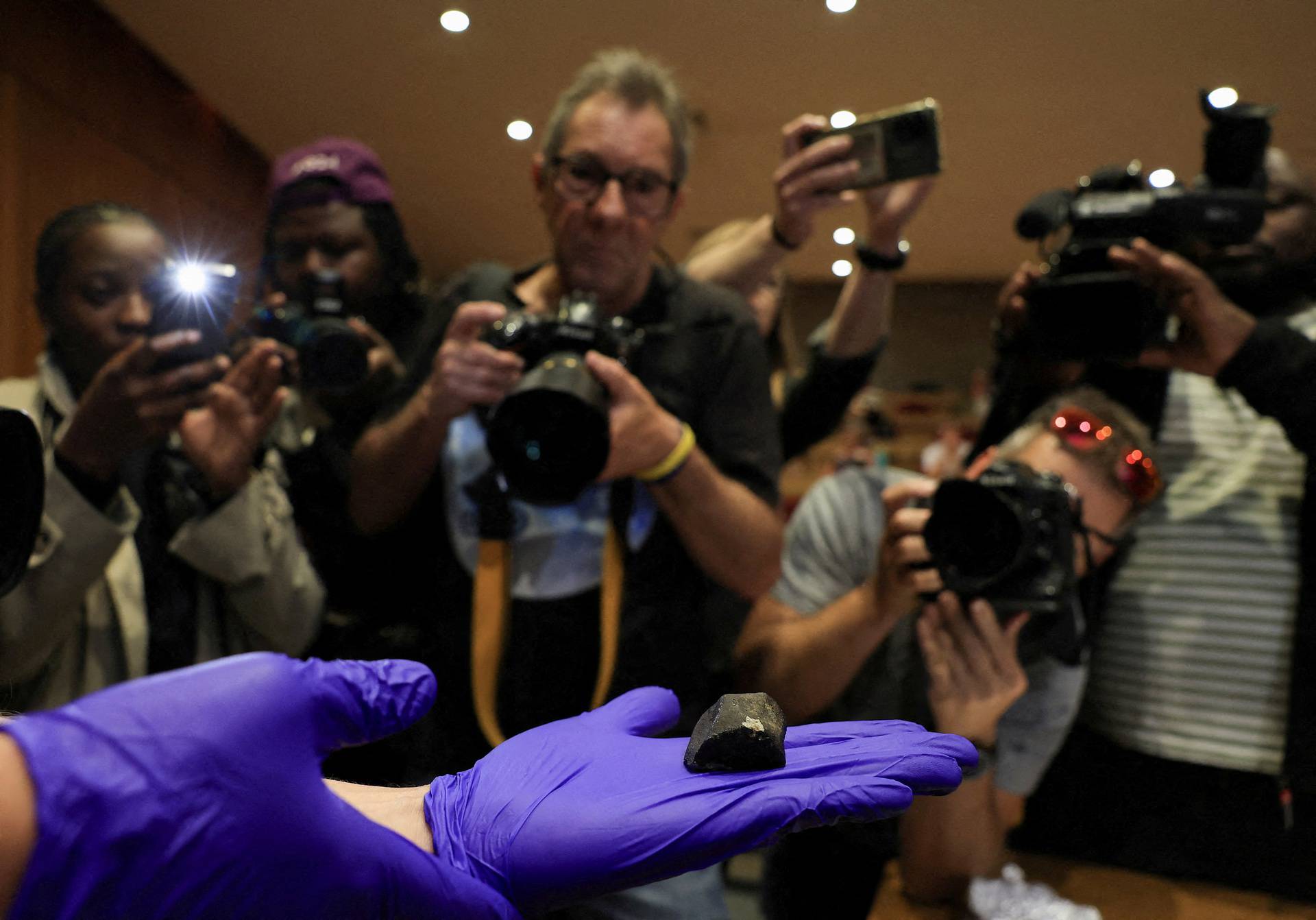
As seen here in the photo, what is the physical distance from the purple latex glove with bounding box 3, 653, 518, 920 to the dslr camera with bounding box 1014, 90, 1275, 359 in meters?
0.59

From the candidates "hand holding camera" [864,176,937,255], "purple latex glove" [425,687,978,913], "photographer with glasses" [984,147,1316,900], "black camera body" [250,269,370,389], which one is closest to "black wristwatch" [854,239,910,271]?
"hand holding camera" [864,176,937,255]

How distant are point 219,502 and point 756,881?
506 millimetres

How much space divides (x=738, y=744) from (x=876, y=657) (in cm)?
41

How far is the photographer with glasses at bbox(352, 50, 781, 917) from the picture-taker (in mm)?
553

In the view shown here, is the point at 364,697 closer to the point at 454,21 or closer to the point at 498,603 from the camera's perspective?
the point at 498,603

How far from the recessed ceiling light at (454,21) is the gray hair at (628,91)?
90 mm

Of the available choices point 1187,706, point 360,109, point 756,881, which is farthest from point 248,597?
point 1187,706

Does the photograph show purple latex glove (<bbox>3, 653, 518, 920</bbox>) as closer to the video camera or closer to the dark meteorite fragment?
the dark meteorite fragment

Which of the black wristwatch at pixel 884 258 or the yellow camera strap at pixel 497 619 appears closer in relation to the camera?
the yellow camera strap at pixel 497 619

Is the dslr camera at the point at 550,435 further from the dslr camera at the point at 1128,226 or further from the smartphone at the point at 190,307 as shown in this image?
the dslr camera at the point at 1128,226

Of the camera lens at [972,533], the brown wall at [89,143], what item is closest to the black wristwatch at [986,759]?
the camera lens at [972,533]

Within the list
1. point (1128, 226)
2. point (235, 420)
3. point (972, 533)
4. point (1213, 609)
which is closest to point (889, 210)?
point (1128, 226)

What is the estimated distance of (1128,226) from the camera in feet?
2.37

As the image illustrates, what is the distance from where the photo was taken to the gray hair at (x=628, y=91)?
0.62 m
